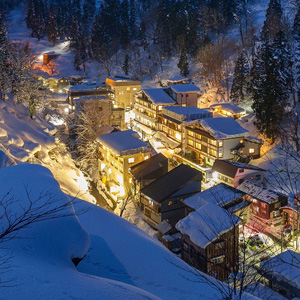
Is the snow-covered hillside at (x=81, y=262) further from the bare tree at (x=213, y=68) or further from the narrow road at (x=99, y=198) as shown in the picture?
the bare tree at (x=213, y=68)

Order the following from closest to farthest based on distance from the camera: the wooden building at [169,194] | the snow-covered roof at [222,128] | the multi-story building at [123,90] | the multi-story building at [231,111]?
the wooden building at [169,194] → the snow-covered roof at [222,128] → the multi-story building at [231,111] → the multi-story building at [123,90]

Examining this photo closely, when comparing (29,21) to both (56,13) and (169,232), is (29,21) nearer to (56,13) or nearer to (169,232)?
(56,13)

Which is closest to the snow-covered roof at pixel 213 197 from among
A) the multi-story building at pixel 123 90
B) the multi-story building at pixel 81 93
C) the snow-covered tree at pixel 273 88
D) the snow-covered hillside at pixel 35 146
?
the snow-covered hillside at pixel 35 146

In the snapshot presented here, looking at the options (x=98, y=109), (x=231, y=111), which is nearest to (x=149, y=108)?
(x=98, y=109)

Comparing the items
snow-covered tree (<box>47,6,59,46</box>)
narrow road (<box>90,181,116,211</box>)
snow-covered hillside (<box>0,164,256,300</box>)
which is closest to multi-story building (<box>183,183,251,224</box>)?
narrow road (<box>90,181,116,211</box>)

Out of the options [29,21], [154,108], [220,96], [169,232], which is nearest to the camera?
[169,232]

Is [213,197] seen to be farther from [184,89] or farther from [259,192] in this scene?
[184,89]

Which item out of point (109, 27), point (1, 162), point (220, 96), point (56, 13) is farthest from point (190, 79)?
point (56, 13)
